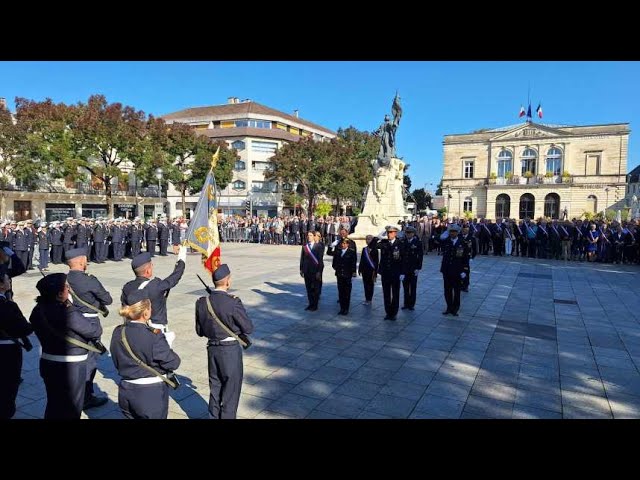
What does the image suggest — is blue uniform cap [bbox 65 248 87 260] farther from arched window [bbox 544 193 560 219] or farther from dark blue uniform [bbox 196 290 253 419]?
arched window [bbox 544 193 560 219]

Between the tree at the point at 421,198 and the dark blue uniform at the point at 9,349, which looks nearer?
the dark blue uniform at the point at 9,349

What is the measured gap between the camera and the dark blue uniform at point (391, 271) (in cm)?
887

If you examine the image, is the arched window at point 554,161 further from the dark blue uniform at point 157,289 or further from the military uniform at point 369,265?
the dark blue uniform at point 157,289

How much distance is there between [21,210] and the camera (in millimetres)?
39375

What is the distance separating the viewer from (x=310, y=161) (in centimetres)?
4694

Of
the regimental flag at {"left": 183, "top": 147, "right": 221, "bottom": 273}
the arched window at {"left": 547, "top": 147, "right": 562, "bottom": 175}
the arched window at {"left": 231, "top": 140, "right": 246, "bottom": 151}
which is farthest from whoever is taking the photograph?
the arched window at {"left": 547, "top": 147, "right": 562, "bottom": 175}

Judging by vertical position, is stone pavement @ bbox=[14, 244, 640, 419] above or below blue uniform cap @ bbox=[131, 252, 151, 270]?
below

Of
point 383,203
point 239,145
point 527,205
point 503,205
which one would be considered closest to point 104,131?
point 383,203

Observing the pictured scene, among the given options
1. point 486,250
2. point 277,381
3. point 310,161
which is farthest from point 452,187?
point 277,381

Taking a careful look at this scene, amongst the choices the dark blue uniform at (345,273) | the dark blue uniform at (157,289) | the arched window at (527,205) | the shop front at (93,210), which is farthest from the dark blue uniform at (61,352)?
the arched window at (527,205)

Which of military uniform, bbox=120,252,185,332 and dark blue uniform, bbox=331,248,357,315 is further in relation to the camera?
dark blue uniform, bbox=331,248,357,315

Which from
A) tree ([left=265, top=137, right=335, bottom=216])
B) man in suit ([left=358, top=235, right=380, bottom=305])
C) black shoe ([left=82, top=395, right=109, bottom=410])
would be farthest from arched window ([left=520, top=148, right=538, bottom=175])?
black shoe ([left=82, top=395, right=109, bottom=410])

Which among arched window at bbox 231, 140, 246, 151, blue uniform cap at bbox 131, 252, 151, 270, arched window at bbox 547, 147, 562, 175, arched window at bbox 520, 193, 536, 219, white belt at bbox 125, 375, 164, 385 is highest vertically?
arched window at bbox 231, 140, 246, 151

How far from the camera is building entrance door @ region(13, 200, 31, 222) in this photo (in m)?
38.6
